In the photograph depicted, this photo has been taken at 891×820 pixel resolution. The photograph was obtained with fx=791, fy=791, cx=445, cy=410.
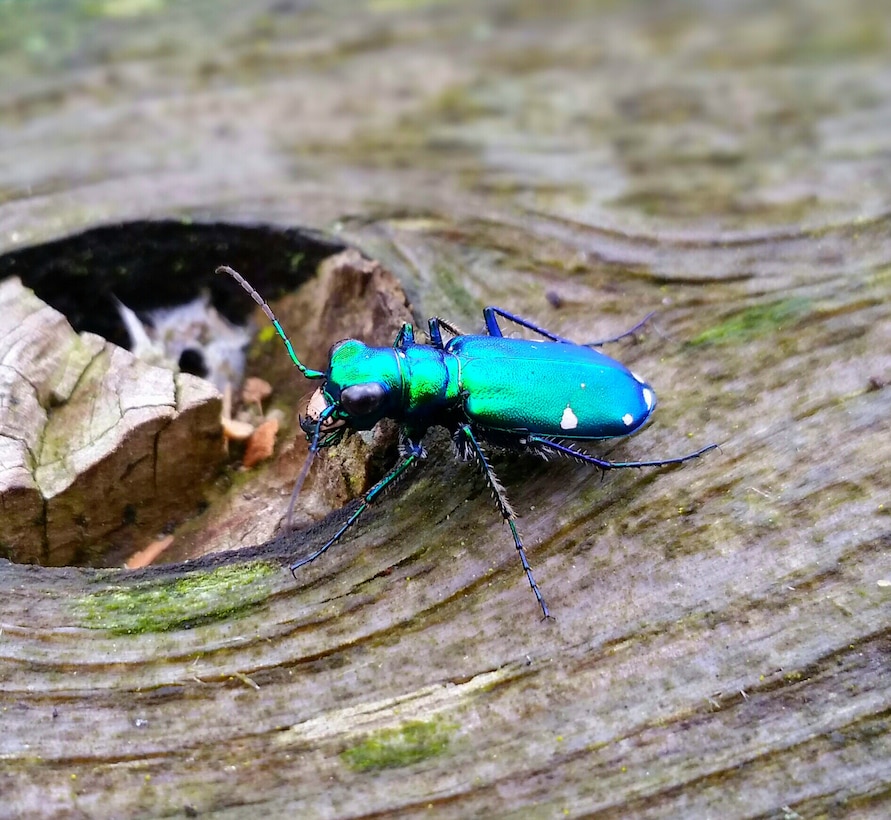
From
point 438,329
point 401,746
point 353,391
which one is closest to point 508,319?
point 438,329

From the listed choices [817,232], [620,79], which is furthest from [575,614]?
[620,79]

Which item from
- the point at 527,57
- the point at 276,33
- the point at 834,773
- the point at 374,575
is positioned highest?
the point at 276,33

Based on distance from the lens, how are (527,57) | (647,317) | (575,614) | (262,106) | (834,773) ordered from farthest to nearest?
1. (527,57)
2. (262,106)
3. (647,317)
4. (575,614)
5. (834,773)

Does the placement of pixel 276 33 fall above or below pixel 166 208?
above

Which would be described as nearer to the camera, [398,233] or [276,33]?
[398,233]

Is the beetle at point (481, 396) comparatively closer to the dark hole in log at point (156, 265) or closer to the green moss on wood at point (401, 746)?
the dark hole in log at point (156, 265)

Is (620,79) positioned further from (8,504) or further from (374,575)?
(8,504)

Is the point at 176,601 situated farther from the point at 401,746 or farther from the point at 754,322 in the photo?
the point at 754,322
